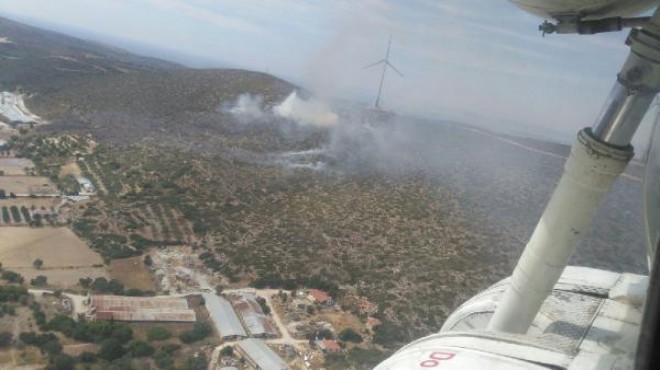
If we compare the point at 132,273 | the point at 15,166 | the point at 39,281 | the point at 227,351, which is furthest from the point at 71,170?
the point at 227,351

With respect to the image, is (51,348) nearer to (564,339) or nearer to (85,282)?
(85,282)

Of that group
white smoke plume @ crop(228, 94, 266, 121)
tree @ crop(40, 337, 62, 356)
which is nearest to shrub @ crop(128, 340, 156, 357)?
tree @ crop(40, 337, 62, 356)

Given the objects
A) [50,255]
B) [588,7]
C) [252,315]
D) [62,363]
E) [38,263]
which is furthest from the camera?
[50,255]

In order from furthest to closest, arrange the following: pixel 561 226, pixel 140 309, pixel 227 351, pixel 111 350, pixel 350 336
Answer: pixel 140 309, pixel 350 336, pixel 227 351, pixel 111 350, pixel 561 226

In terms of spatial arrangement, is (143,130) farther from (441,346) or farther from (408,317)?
(441,346)

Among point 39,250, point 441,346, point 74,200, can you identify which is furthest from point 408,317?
point 74,200

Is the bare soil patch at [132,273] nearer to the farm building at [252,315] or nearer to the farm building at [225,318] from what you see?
the farm building at [225,318]
